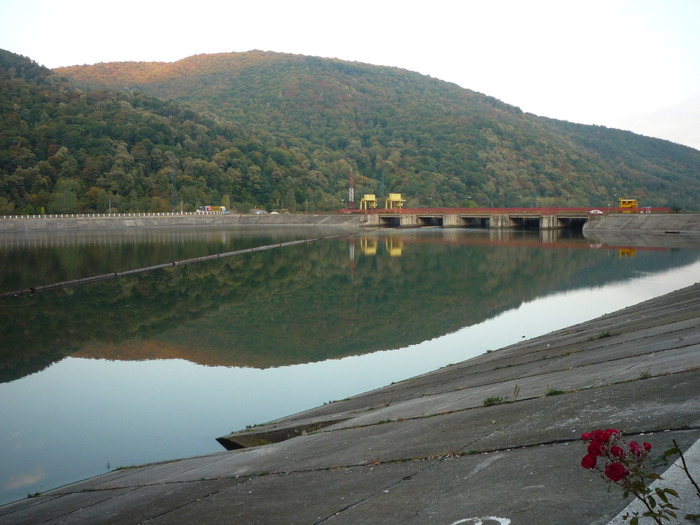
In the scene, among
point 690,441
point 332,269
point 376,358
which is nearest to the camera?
point 690,441

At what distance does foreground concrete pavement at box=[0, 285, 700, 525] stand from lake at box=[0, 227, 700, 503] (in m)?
2.42

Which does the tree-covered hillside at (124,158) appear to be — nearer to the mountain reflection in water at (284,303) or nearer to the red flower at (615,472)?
the mountain reflection in water at (284,303)

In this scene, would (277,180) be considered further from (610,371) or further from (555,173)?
(610,371)

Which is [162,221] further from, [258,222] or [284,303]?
[284,303]

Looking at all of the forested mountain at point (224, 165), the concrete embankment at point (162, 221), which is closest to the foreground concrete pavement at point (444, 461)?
the concrete embankment at point (162, 221)

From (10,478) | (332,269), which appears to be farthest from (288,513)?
(332,269)

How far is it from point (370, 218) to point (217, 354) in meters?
95.6

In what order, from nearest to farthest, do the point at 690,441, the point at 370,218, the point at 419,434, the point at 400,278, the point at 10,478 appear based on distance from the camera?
the point at 690,441, the point at 419,434, the point at 10,478, the point at 400,278, the point at 370,218

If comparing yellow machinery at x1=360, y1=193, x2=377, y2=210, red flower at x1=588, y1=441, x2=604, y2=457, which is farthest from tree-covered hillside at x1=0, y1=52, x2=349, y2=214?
red flower at x1=588, y1=441, x2=604, y2=457

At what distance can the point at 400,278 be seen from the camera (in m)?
40.7

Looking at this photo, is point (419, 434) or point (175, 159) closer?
point (419, 434)

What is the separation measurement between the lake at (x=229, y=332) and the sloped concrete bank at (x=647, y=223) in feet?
96.1

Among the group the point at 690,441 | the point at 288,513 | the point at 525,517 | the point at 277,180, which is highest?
the point at 277,180

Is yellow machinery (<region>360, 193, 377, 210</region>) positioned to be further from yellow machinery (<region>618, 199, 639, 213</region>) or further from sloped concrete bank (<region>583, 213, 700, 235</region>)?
yellow machinery (<region>618, 199, 639, 213</region>)
